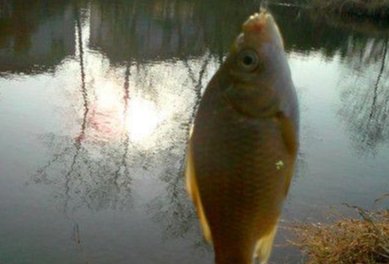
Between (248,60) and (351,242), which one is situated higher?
(248,60)

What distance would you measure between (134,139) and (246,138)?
1192 cm

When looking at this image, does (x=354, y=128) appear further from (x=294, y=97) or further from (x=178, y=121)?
(x=294, y=97)

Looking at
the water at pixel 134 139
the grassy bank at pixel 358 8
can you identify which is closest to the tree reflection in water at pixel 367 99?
the water at pixel 134 139

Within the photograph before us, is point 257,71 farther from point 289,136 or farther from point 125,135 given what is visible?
point 125,135

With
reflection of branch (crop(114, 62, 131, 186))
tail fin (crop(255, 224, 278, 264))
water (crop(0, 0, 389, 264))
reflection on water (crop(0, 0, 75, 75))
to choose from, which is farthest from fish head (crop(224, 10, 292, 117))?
reflection on water (crop(0, 0, 75, 75))

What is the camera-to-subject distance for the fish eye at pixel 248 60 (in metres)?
1.08

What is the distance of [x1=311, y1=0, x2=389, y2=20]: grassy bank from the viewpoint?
36.4m

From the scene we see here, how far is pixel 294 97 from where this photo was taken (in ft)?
3.71

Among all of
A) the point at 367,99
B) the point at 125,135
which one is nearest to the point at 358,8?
the point at 367,99

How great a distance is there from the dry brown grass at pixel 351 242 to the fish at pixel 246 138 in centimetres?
514

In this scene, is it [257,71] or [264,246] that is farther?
[264,246]

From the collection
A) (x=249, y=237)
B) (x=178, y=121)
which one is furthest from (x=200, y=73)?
(x=249, y=237)

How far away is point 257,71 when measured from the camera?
1.10 m

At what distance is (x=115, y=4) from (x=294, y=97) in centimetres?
3663
